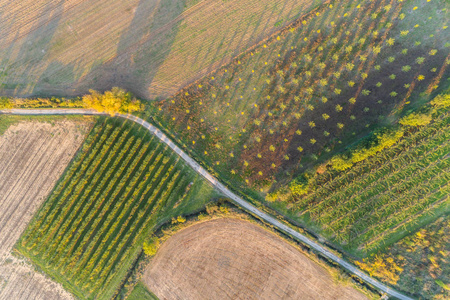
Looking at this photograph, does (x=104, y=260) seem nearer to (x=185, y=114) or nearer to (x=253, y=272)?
(x=253, y=272)

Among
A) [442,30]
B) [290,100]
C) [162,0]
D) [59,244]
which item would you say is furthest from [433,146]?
[59,244]

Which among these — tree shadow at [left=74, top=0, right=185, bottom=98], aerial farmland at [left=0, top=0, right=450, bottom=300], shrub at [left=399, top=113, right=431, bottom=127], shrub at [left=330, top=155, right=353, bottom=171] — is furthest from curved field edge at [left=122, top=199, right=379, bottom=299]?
shrub at [left=399, top=113, right=431, bottom=127]

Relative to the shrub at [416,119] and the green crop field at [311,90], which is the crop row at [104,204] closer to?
the green crop field at [311,90]

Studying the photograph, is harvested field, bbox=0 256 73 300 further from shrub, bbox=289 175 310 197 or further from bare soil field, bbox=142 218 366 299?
shrub, bbox=289 175 310 197

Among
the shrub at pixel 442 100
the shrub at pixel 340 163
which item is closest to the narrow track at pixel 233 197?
the shrub at pixel 340 163

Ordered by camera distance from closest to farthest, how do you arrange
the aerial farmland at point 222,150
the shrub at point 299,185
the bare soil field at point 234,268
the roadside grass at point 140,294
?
the shrub at point 299,185, the aerial farmland at point 222,150, the bare soil field at point 234,268, the roadside grass at point 140,294

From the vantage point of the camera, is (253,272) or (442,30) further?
(253,272)

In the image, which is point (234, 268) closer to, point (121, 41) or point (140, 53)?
point (140, 53)
